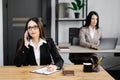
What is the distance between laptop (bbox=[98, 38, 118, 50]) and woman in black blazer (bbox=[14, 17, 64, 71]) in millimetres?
1262

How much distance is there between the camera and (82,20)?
516 cm

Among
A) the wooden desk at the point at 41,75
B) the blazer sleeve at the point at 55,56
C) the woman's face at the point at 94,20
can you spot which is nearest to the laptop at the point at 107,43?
the woman's face at the point at 94,20

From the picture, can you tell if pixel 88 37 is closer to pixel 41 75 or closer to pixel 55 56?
pixel 55 56

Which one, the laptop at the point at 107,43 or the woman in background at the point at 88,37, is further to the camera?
the woman in background at the point at 88,37

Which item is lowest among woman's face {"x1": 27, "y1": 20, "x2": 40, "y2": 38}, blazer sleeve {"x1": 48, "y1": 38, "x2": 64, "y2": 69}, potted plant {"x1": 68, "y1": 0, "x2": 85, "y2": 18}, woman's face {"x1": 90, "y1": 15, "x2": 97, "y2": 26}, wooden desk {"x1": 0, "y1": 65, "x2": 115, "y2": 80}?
wooden desk {"x1": 0, "y1": 65, "x2": 115, "y2": 80}

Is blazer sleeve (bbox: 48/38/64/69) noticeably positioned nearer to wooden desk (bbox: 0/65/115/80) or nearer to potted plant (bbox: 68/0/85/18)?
wooden desk (bbox: 0/65/115/80)

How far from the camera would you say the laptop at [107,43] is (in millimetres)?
3877

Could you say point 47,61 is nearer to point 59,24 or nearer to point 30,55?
point 30,55

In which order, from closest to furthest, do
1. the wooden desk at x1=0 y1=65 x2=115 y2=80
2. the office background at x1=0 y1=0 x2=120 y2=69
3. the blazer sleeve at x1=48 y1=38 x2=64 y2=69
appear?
the wooden desk at x1=0 y1=65 x2=115 y2=80 → the blazer sleeve at x1=48 y1=38 x2=64 y2=69 → the office background at x1=0 y1=0 x2=120 y2=69

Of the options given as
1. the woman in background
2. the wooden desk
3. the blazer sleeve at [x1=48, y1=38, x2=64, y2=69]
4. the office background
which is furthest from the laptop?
the wooden desk

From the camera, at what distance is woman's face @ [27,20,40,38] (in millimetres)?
Result: 2744

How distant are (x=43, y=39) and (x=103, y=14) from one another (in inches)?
108

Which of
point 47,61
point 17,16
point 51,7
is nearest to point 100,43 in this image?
point 47,61

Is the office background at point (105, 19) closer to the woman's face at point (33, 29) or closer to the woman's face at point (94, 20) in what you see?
the woman's face at point (94, 20)
